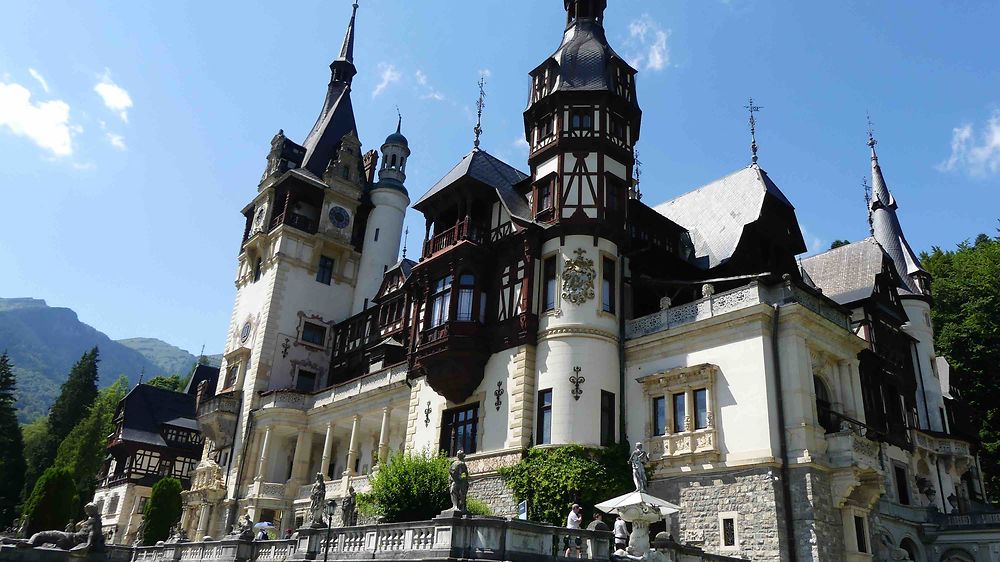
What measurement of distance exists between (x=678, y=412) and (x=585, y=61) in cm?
1628

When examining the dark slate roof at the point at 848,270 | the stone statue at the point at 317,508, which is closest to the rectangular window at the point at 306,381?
the stone statue at the point at 317,508

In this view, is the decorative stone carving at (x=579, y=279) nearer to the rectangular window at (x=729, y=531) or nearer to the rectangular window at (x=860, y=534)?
the rectangular window at (x=729, y=531)

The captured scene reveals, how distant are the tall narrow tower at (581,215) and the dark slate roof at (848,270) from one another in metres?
10.7

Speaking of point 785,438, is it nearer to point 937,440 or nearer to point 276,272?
point 937,440

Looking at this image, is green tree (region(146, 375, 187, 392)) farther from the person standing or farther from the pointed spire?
the person standing

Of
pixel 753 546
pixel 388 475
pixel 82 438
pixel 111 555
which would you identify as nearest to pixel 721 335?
pixel 753 546

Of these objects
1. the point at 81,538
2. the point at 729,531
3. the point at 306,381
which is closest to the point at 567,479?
the point at 729,531

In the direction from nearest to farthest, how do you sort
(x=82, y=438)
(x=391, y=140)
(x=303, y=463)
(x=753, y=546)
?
(x=753, y=546) → (x=303, y=463) → (x=391, y=140) → (x=82, y=438)

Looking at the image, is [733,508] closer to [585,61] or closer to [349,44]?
[585,61]

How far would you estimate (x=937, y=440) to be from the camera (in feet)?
113

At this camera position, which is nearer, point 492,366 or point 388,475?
point 388,475

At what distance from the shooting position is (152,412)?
61125 mm

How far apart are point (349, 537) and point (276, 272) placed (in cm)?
3158

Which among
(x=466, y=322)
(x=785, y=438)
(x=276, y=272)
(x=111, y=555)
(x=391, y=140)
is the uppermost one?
(x=391, y=140)
